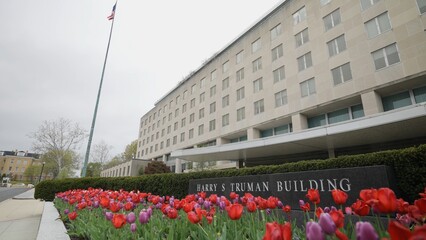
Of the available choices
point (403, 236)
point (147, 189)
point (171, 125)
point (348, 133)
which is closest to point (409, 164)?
point (403, 236)

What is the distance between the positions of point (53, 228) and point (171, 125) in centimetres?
4355

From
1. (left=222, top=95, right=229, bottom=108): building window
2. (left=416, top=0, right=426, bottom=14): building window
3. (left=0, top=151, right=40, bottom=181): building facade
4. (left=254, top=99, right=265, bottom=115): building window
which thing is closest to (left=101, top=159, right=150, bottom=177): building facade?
(left=222, top=95, right=229, bottom=108): building window

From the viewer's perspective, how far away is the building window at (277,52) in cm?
2726

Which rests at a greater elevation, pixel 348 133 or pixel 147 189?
pixel 348 133

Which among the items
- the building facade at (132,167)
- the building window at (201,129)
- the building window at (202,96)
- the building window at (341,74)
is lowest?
the building facade at (132,167)

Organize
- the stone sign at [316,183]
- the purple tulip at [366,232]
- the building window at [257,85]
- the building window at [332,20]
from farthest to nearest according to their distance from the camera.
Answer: the building window at [257,85] → the building window at [332,20] → the stone sign at [316,183] → the purple tulip at [366,232]

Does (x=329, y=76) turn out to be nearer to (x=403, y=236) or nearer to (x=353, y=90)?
(x=353, y=90)

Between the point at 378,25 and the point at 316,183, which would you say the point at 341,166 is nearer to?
the point at 316,183

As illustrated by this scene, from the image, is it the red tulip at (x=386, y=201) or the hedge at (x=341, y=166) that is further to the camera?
the hedge at (x=341, y=166)

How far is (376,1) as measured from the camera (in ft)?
64.6

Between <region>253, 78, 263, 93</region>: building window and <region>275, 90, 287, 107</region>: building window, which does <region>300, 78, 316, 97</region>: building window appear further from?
<region>253, 78, 263, 93</region>: building window

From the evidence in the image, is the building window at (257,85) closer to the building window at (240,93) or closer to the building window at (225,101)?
the building window at (240,93)

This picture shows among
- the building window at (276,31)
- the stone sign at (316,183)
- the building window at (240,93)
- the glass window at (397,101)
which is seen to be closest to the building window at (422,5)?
the glass window at (397,101)

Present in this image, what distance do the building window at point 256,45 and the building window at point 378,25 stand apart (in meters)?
12.8
